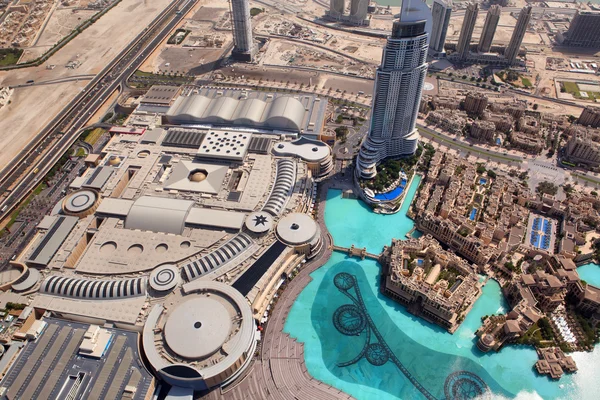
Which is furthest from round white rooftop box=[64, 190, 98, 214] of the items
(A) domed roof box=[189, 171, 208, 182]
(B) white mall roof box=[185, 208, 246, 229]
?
(B) white mall roof box=[185, 208, 246, 229]

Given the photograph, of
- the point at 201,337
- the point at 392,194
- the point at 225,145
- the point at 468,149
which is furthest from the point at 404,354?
the point at 468,149

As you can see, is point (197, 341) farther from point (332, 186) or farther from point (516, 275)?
point (516, 275)

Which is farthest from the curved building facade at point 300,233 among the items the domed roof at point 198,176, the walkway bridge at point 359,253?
the domed roof at point 198,176

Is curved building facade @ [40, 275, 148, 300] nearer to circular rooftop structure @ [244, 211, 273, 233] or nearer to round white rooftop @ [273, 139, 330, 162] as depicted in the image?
circular rooftop structure @ [244, 211, 273, 233]

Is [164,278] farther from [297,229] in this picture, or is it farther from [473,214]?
[473,214]

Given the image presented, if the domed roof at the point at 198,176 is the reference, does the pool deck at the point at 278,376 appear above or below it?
below

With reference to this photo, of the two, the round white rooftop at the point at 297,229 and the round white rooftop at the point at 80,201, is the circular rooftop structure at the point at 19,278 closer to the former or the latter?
the round white rooftop at the point at 80,201

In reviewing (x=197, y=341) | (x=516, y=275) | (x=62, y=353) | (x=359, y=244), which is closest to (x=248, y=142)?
(x=359, y=244)
